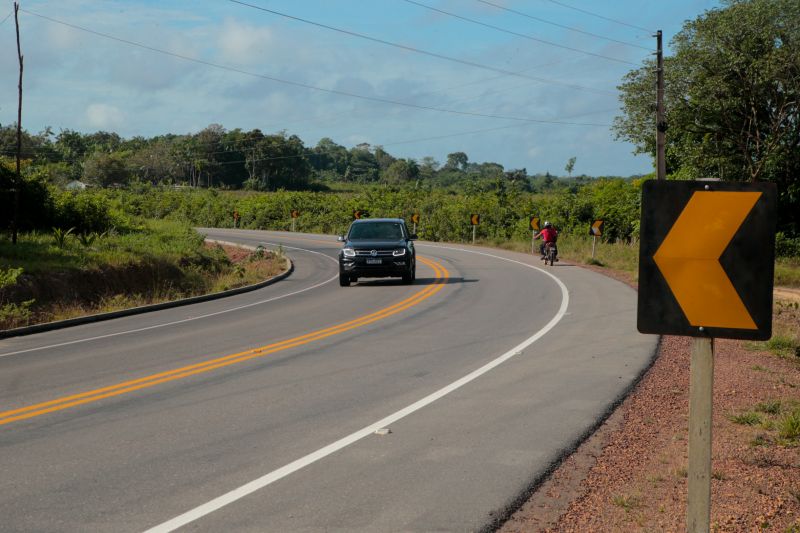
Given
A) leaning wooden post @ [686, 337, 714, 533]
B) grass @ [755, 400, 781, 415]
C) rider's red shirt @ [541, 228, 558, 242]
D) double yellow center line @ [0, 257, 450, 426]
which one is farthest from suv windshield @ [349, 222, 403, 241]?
leaning wooden post @ [686, 337, 714, 533]

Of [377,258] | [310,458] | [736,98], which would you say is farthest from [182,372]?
[736,98]

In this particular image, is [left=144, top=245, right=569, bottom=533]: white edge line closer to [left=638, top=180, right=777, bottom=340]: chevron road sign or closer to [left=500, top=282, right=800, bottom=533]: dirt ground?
[left=500, top=282, right=800, bottom=533]: dirt ground

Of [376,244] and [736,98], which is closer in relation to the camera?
[376,244]

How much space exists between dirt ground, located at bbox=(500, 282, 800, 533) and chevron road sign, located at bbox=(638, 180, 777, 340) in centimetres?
223

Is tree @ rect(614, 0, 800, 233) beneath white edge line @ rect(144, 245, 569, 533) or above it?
above

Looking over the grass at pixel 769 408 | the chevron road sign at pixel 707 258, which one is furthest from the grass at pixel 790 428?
the chevron road sign at pixel 707 258

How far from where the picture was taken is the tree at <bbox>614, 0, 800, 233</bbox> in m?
35.8

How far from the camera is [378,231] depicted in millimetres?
25438

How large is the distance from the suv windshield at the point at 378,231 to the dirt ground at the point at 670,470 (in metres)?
15.6

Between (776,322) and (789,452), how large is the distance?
13339 millimetres

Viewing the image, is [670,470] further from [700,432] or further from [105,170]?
[105,170]

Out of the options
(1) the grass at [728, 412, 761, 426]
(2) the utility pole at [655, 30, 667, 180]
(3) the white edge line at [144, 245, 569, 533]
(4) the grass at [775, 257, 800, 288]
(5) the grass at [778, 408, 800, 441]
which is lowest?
(4) the grass at [775, 257, 800, 288]

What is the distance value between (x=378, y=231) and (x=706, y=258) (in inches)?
874

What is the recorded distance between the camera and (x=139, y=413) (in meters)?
8.54
